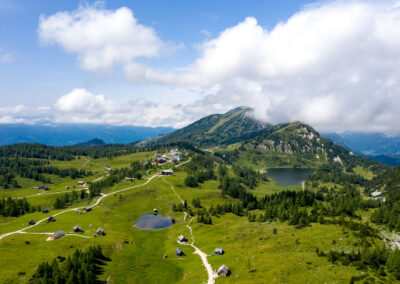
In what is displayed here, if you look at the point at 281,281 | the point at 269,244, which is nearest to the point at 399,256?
the point at 281,281

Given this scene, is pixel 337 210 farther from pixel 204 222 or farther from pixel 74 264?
pixel 74 264

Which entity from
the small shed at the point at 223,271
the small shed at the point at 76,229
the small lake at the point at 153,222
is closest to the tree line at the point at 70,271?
the small shed at the point at 76,229

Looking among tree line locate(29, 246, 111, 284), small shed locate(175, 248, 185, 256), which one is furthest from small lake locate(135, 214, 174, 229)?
tree line locate(29, 246, 111, 284)

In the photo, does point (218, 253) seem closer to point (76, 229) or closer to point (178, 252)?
point (178, 252)

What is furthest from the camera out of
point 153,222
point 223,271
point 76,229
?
point 153,222

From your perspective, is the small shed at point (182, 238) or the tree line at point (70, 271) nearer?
the tree line at point (70, 271)

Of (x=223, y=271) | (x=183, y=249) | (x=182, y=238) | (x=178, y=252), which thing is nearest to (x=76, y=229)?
(x=182, y=238)

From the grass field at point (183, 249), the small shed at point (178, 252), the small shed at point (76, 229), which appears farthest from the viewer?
the small shed at point (76, 229)

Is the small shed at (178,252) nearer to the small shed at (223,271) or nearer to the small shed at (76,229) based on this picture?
the small shed at (223,271)
